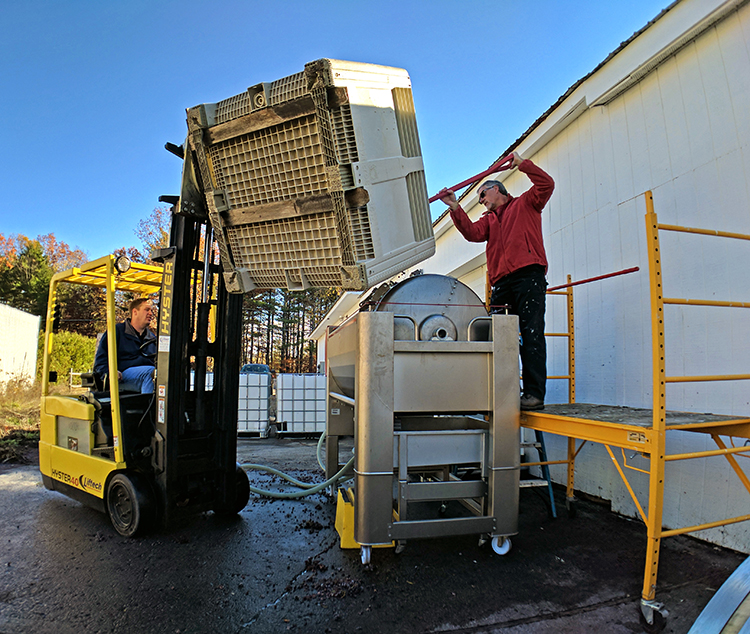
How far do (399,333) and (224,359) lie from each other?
1774 millimetres

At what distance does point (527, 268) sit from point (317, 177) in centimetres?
171

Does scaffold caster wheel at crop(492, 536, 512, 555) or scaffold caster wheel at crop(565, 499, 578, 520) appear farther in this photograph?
scaffold caster wheel at crop(565, 499, 578, 520)

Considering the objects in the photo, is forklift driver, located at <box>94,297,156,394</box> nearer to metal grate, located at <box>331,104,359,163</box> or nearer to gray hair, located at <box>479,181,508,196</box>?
metal grate, located at <box>331,104,359,163</box>

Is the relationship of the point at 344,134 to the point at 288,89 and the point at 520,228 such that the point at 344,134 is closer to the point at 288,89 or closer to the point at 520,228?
the point at 288,89

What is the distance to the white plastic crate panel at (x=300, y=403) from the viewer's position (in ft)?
34.1

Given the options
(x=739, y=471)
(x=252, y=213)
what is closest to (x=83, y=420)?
(x=252, y=213)

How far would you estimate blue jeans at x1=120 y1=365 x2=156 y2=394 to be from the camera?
418 cm

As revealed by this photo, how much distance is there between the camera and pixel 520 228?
342 cm

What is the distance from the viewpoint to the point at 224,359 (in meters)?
4.04

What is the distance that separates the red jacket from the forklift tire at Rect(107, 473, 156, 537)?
3275 mm

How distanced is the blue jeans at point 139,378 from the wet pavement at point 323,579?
1.21 metres

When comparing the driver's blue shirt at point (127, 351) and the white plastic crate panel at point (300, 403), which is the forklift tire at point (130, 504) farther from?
the white plastic crate panel at point (300, 403)

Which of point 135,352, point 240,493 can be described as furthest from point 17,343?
point 240,493

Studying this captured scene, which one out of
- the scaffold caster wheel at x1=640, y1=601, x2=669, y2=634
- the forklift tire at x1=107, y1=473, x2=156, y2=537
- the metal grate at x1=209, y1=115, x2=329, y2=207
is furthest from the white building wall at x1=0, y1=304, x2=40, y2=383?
the scaffold caster wheel at x1=640, y1=601, x2=669, y2=634
